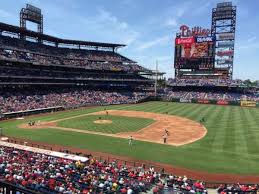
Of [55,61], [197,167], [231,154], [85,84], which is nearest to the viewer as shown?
[197,167]

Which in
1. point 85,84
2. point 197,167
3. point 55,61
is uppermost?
point 55,61

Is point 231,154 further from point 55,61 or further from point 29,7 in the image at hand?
point 29,7

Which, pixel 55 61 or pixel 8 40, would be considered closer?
pixel 8 40

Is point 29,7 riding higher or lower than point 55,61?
higher

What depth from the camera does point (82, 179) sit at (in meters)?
18.3

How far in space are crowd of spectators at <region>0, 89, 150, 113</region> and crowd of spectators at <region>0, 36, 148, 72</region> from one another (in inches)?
377

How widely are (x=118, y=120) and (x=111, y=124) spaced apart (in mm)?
4392

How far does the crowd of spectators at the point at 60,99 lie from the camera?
5991 centimetres

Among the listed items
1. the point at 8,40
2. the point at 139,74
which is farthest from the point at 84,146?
the point at 139,74

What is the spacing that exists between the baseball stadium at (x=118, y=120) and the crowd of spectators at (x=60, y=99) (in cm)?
33

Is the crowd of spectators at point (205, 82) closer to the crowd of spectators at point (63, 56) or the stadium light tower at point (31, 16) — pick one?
the crowd of spectators at point (63, 56)

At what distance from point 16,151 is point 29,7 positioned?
71.3 m

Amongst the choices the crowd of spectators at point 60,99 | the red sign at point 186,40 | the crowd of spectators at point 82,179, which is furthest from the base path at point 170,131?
the red sign at point 186,40

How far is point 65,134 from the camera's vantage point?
130 ft
